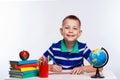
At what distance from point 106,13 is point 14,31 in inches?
44.3

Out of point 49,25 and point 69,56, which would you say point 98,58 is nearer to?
point 69,56

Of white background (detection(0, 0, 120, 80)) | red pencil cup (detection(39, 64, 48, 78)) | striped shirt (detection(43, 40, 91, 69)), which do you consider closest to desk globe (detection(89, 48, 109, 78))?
red pencil cup (detection(39, 64, 48, 78))

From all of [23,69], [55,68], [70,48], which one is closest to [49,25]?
[70,48]

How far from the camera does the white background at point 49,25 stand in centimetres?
357

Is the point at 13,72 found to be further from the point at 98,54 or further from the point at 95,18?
the point at 95,18

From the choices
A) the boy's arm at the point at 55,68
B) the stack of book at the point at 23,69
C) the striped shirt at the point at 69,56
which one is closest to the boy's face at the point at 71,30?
the striped shirt at the point at 69,56

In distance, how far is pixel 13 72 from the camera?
188 centimetres

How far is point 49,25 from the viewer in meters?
3.62

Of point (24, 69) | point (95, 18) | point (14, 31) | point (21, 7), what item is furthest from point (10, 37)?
point (24, 69)

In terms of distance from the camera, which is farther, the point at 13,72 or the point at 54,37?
the point at 54,37

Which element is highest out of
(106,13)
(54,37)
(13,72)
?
(106,13)

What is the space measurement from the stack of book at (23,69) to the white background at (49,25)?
5.37ft

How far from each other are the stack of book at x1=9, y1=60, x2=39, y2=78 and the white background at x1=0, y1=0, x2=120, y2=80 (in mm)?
1636

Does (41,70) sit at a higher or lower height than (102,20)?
lower
